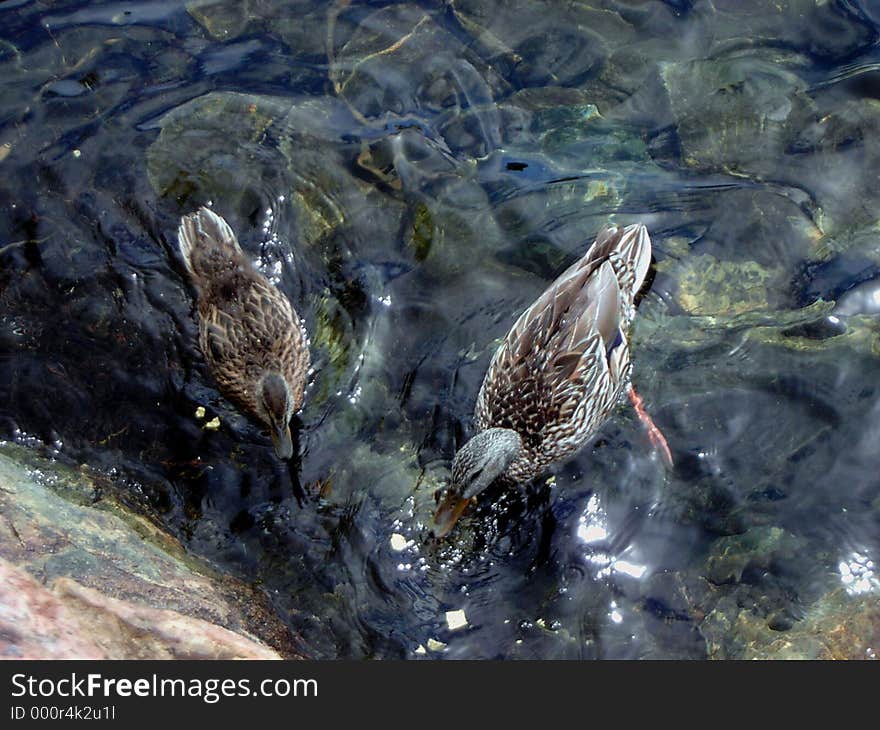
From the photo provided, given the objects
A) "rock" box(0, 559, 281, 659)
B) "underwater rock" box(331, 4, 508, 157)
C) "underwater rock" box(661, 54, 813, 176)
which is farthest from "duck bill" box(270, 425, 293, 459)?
"underwater rock" box(661, 54, 813, 176)

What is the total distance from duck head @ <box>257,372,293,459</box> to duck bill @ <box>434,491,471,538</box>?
107cm

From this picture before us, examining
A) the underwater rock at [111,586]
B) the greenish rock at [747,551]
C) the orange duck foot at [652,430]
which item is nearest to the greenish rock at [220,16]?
the underwater rock at [111,586]

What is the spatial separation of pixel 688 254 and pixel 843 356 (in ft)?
4.47

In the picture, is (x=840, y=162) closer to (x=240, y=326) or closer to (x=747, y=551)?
(x=747, y=551)

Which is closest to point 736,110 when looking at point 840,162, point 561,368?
point 840,162

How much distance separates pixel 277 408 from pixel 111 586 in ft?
6.05

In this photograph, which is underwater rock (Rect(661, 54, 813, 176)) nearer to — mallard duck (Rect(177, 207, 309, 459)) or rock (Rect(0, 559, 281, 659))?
mallard duck (Rect(177, 207, 309, 459))

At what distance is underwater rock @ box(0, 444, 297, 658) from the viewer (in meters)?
3.97

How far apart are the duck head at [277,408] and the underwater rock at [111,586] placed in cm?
91

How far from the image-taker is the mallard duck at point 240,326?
6.14 metres

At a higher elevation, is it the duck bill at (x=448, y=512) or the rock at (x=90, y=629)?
the rock at (x=90, y=629)

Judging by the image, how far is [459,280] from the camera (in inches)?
276

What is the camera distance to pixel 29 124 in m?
7.39

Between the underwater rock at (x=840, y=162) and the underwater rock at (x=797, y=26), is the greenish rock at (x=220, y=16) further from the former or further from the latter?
the underwater rock at (x=840, y=162)
